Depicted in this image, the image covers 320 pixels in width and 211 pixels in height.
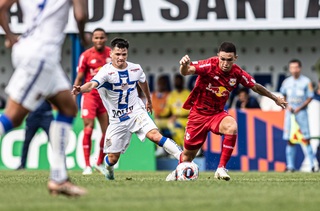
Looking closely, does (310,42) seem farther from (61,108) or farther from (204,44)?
(61,108)

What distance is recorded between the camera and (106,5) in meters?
11.6

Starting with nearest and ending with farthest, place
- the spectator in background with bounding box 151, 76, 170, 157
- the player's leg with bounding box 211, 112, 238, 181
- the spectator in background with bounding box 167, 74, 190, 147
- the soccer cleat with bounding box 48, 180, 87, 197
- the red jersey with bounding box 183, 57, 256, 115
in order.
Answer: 1. the soccer cleat with bounding box 48, 180, 87, 197
2. the player's leg with bounding box 211, 112, 238, 181
3. the red jersey with bounding box 183, 57, 256, 115
4. the spectator in background with bounding box 167, 74, 190, 147
5. the spectator in background with bounding box 151, 76, 170, 157

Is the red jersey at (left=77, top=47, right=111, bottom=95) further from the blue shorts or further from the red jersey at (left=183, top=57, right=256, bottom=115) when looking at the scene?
the blue shorts

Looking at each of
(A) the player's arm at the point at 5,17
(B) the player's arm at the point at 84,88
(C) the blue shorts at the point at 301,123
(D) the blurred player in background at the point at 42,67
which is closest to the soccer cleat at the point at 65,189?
(D) the blurred player in background at the point at 42,67

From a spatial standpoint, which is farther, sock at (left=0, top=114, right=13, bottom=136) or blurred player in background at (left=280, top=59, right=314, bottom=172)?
blurred player in background at (left=280, top=59, right=314, bottom=172)

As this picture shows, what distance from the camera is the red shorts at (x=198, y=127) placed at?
281 inches

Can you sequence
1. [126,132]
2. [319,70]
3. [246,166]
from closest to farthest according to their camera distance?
[126,132] < [246,166] < [319,70]

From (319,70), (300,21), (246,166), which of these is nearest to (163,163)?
(246,166)

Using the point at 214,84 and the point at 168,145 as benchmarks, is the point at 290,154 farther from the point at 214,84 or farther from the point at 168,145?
the point at 168,145

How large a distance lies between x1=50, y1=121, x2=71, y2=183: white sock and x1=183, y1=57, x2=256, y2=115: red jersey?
2.61 metres

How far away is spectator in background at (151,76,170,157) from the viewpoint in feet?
39.7

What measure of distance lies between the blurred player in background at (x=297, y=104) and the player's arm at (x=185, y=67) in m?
4.79

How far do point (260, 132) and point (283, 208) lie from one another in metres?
7.38

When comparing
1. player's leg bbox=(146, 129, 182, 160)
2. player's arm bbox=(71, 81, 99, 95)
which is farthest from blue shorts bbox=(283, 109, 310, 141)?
player's arm bbox=(71, 81, 99, 95)
